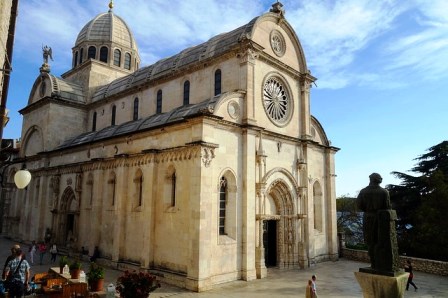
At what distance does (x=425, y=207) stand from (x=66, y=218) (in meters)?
27.3

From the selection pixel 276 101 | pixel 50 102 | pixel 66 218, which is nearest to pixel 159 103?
pixel 276 101

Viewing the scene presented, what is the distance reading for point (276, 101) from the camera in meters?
22.6

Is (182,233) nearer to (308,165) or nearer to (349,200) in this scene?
(308,165)

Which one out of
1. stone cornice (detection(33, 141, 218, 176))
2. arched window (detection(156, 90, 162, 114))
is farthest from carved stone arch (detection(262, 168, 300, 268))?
arched window (detection(156, 90, 162, 114))

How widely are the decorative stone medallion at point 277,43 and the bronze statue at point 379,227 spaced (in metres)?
15.3

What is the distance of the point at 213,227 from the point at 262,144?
19.6 ft

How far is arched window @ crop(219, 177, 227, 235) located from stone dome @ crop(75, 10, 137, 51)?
82.1 feet

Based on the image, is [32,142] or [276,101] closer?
[276,101]

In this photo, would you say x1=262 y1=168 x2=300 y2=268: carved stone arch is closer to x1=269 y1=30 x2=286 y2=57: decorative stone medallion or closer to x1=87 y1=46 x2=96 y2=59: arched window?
x1=269 y1=30 x2=286 y2=57: decorative stone medallion

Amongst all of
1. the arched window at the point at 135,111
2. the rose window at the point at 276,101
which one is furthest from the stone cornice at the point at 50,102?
the rose window at the point at 276,101

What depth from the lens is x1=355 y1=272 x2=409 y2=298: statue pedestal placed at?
8.12 meters

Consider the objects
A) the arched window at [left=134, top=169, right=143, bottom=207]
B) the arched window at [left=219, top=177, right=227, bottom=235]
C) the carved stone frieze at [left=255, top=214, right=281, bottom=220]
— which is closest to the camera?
the arched window at [left=219, top=177, right=227, bottom=235]

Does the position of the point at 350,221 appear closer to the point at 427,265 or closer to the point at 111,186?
the point at 427,265

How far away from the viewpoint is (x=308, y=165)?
24156 mm
